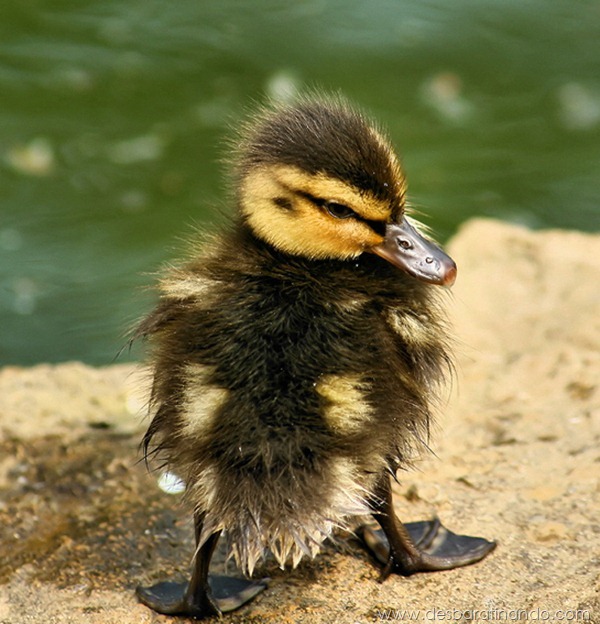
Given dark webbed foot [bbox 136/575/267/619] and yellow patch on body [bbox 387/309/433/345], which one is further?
dark webbed foot [bbox 136/575/267/619]

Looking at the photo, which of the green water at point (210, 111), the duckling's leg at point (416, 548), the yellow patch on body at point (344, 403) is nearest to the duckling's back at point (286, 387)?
the yellow patch on body at point (344, 403)

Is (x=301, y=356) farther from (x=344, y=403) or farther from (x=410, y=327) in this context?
(x=410, y=327)

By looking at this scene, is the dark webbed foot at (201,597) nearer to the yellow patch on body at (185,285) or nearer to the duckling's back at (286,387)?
the duckling's back at (286,387)

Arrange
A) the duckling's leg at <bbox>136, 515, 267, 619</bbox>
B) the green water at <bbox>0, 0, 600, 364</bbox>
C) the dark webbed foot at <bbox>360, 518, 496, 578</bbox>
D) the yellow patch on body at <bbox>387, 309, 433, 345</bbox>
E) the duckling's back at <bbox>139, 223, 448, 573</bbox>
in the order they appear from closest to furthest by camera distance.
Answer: the duckling's back at <bbox>139, 223, 448, 573</bbox> → the yellow patch on body at <bbox>387, 309, 433, 345</bbox> → the duckling's leg at <bbox>136, 515, 267, 619</bbox> → the dark webbed foot at <bbox>360, 518, 496, 578</bbox> → the green water at <bbox>0, 0, 600, 364</bbox>

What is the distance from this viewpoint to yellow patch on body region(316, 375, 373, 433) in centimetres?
253

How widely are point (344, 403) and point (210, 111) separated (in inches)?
151

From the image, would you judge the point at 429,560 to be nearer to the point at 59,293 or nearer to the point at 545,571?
the point at 545,571

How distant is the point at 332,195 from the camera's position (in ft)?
9.10

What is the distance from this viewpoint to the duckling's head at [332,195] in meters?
2.77

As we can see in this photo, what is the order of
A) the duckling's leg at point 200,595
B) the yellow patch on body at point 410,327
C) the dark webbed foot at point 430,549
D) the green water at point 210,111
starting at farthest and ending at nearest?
the green water at point 210,111 → the dark webbed foot at point 430,549 → the duckling's leg at point 200,595 → the yellow patch on body at point 410,327

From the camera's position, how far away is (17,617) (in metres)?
2.89

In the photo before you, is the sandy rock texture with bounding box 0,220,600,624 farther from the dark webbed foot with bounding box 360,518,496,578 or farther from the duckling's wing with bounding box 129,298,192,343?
the duckling's wing with bounding box 129,298,192,343

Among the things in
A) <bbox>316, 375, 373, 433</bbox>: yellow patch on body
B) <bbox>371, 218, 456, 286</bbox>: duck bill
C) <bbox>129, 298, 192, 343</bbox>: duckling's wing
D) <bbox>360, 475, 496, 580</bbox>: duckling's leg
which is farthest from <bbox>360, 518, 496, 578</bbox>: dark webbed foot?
<bbox>129, 298, 192, 343</bbox>: duckling's wing

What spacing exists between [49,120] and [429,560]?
3871mm
